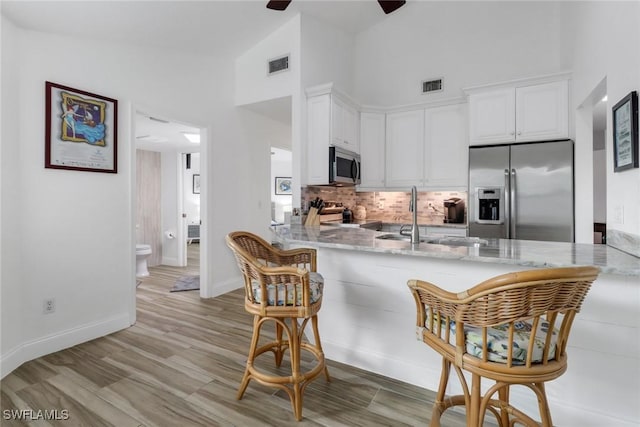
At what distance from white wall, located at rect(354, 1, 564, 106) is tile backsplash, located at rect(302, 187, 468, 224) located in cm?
136

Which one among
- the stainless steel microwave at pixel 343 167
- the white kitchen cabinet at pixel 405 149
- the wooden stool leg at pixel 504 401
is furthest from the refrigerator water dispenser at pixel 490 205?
the wooden stool leg at pixel 504 401

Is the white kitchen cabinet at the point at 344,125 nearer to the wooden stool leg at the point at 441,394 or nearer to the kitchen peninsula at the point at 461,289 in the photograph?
the kitchen peninsula at the point at 461,289

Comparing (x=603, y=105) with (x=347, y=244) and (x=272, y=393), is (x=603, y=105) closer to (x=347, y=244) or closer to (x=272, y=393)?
(x=347, y=244)

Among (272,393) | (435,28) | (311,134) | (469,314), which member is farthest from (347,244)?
(435,28)

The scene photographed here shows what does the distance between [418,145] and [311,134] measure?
1571 mm

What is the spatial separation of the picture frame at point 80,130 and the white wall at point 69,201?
0.17 feet

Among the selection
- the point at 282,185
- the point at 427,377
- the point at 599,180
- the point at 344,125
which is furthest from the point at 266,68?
the point at 599,180

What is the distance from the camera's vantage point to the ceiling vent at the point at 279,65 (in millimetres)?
Answer: 3721

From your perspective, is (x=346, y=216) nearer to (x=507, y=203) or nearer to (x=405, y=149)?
(x=405, y=149)

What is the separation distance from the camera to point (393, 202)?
194 inches

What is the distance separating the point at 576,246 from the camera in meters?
1.88

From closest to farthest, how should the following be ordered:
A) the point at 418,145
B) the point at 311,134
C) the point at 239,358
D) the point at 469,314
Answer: the point at 469,314
the point at 239,358
the point at 311,134
the point at 418,145

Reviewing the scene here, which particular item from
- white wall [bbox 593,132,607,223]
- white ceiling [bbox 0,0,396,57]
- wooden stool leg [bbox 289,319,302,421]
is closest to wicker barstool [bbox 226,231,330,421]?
wooden stool leg [bbox 289,319,302,421]

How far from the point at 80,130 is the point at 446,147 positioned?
3976mm
